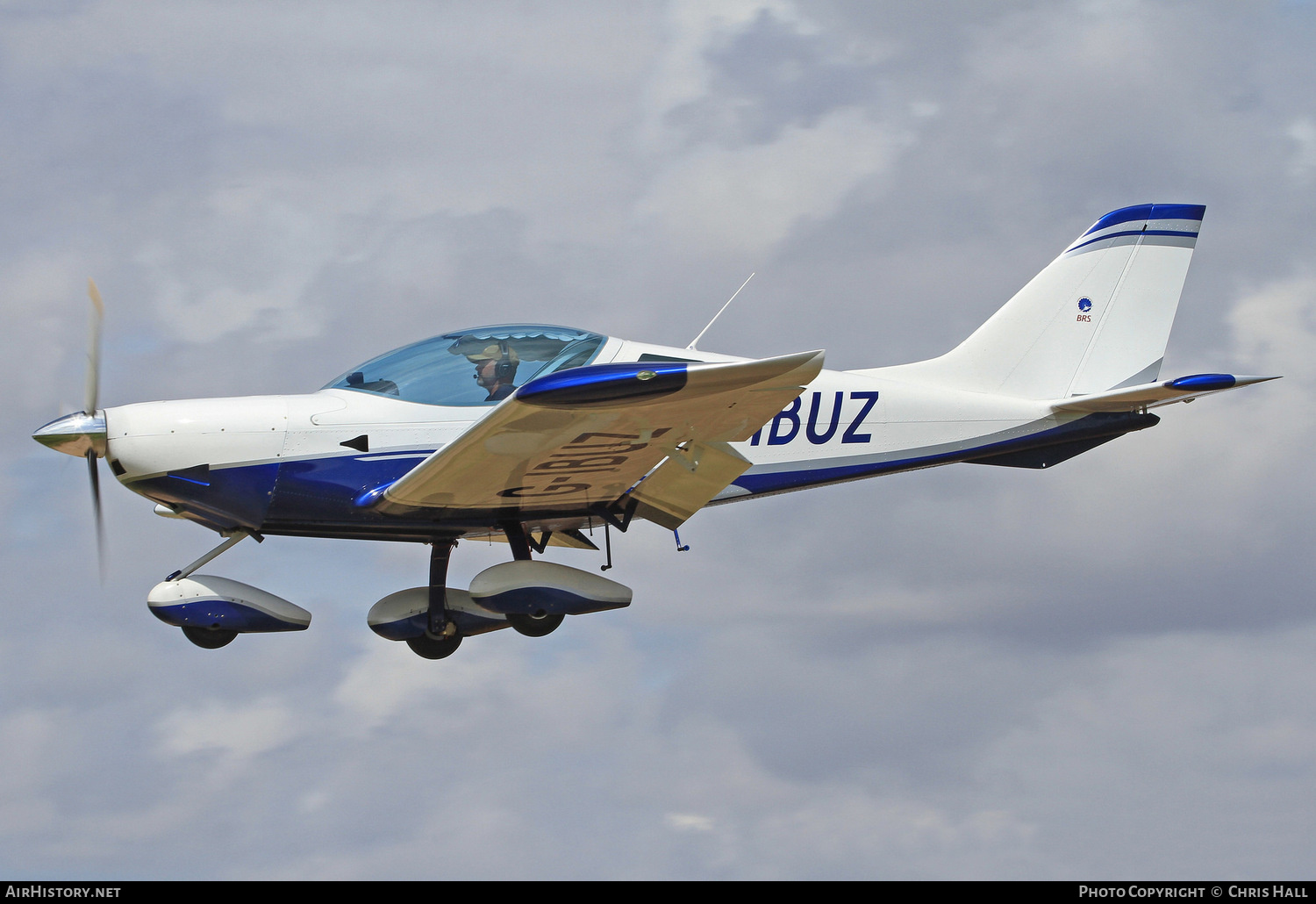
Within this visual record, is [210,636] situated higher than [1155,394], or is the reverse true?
[1155,394]

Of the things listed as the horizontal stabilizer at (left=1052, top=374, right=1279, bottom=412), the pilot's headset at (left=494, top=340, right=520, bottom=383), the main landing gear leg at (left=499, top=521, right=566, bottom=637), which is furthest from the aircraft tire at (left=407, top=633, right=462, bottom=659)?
the horizontal stabilizer at (left=1052, top=374, right=1279, bottom=412)

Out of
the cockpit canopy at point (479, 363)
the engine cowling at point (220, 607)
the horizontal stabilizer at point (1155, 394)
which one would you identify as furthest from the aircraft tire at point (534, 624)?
the horizontal stabilizer at point (1155, 394)

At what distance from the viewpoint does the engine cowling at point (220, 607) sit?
396 inches

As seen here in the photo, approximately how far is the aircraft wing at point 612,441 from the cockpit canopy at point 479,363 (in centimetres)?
82

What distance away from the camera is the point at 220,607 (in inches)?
396

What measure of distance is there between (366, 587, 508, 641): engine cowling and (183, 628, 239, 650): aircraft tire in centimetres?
111

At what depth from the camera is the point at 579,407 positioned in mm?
7770

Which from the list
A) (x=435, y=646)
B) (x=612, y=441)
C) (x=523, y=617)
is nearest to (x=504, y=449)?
(x=612, y=441)

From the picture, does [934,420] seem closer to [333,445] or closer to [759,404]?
[759,404]

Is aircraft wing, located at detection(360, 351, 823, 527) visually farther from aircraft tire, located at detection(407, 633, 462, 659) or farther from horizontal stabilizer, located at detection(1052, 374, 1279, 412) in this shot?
horizontal stabilizer, located at detection(1052, 374, 1279, 412)

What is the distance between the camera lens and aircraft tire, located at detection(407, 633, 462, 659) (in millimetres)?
11008

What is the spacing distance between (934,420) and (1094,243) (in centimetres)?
296

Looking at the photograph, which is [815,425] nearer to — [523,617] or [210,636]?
[523,617]

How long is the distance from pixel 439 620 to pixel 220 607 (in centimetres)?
174
